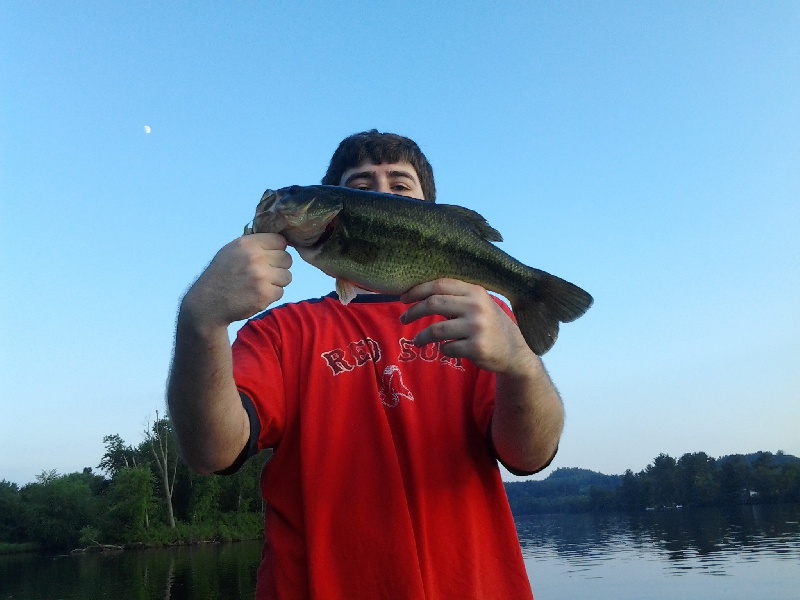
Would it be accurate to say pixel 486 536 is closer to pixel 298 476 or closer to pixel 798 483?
pixel 298 476

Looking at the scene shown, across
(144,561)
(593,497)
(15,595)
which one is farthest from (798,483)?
(15,595)

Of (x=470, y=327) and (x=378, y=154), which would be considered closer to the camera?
(x=470, y=327)

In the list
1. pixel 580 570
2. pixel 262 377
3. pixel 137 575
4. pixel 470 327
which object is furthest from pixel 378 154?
pixel 580 570

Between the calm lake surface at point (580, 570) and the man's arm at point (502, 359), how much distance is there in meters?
32.4

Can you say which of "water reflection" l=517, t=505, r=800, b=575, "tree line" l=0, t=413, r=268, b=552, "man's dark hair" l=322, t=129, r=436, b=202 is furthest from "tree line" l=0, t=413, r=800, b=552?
"man's dark hair" l=322, t=129, r=436, b=202

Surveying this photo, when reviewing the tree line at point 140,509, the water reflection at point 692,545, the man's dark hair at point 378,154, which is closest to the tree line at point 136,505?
the tree line at point 140,509

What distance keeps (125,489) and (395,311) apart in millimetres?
66528

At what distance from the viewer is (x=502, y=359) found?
2.61m

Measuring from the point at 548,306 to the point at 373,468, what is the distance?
1.16 meters

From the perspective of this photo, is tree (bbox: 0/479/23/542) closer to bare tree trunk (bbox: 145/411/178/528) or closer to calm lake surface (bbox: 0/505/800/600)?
calm lake surface (bbox: 0/505/800/600)

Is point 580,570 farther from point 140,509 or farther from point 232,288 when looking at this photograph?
point 232,288

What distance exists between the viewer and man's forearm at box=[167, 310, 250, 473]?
8.04 feet

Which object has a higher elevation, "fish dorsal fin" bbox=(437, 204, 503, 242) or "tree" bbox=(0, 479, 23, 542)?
"fish dorsal fin" bbox=(437, 204, 503, 242)

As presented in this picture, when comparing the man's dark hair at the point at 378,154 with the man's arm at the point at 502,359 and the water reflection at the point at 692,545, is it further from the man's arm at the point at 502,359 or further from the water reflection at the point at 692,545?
the water reflection at the point at 692,545
